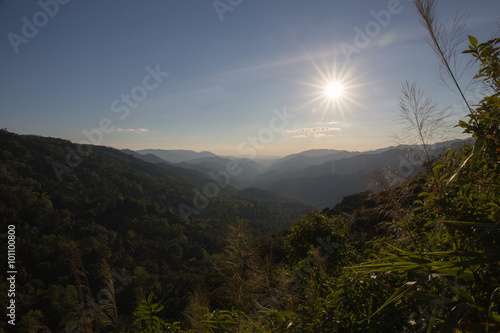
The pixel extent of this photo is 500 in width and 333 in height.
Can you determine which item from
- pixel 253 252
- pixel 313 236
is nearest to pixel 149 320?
pixel 253 252

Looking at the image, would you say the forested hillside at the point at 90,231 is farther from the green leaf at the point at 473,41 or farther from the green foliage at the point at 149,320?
the green leaf at the point at 473,41

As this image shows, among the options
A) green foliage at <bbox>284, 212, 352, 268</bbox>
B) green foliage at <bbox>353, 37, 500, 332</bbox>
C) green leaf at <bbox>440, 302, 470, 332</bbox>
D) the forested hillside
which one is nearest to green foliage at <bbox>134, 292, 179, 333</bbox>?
green foliage at <bbox>353, 37, 500, 332</bbox>

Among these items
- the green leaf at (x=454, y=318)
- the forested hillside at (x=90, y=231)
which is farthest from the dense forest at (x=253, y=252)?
the forested hillside at (x=90, y=231)

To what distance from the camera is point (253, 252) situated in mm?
2268

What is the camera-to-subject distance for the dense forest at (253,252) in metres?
1.09

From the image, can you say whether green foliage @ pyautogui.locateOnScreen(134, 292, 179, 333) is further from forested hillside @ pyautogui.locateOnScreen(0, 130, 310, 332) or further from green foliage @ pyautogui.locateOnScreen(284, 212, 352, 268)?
forested hillside @ pyautogui.locateOnScreen(0, 130, 310, 332)

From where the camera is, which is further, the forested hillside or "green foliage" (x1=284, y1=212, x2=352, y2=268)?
the forested hillside

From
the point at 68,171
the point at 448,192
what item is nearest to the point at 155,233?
the point at 68,171

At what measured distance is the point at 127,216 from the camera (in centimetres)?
4650

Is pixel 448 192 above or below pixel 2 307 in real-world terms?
above

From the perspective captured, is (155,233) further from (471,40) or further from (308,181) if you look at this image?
(308,181)

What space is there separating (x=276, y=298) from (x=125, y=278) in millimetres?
36168

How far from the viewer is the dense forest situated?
109cm

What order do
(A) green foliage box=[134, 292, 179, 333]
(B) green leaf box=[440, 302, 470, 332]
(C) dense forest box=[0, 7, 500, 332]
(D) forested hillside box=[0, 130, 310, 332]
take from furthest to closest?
(D) forested hillside box=[0, 130, 310, 332], (A) green foliage box=[134, 292, 179, 333], (C) dense forest box=[0, 7, 500, 332], (B) green leaf box=[440, 302, 470, 332]
